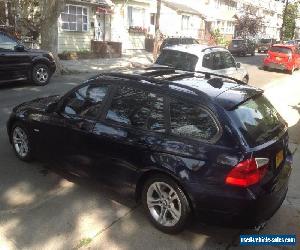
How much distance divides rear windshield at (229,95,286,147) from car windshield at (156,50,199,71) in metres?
5.20

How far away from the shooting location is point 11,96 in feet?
36.3

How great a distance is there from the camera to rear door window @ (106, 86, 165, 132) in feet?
14.0

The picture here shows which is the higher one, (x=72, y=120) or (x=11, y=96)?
(x=72, y=120)

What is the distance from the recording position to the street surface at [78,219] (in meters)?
4.11

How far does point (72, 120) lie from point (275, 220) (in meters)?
2.81

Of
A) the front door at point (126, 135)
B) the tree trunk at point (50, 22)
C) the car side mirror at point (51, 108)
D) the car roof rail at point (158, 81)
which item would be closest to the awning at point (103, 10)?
the tree trunk at point (50, 22)

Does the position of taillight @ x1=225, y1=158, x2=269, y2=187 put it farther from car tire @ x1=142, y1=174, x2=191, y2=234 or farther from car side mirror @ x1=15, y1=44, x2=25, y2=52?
car side mirror @ x1=15, y1=44, x2=25, y2=52

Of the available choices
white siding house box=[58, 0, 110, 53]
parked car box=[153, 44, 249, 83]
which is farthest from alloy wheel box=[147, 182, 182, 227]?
white siding house box=[58, 0, 110, 53]

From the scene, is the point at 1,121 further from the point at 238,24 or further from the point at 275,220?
the point at 238,24

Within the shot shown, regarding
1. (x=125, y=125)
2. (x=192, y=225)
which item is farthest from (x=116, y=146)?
(x=192, y=225)

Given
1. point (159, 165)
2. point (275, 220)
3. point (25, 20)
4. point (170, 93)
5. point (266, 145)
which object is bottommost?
point (275, 220)

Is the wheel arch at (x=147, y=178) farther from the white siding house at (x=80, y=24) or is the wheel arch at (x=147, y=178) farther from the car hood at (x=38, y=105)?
the white siding house at (x=80, y=24)

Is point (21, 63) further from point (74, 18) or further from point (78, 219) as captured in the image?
point (74, 18)

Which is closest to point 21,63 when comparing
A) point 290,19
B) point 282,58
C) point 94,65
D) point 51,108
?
point 51,108
